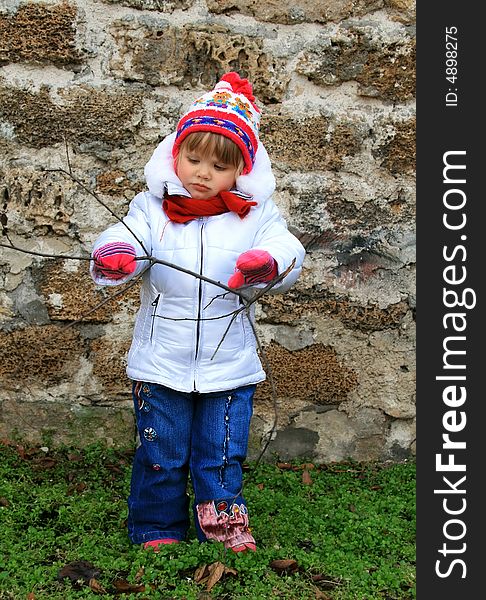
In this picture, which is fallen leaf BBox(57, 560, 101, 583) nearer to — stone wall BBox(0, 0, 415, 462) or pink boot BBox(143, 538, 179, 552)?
pink boot BBox(143, 538, 179, 552)

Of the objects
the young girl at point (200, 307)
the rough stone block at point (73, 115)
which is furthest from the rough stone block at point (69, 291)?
the young girl at point (200, 307)

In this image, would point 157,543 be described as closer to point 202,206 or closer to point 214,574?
point 214,574

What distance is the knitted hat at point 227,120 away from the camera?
275 cm

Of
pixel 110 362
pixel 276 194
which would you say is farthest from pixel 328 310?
pixel 110 362

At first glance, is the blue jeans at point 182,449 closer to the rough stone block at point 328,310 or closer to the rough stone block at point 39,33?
the rough stone block at point 328,310

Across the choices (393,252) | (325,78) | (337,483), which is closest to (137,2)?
(325,78)

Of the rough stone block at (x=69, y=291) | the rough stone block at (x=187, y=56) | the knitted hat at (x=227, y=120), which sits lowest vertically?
the rough stone block at (x=69, y=291)

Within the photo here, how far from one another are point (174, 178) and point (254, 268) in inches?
16.8

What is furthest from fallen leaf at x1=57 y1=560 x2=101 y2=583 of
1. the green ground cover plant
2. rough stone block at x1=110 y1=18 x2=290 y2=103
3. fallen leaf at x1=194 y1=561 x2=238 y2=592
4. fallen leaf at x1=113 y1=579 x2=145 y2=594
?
rough stone block at x1=110 y1=18 x2=290 y2=103

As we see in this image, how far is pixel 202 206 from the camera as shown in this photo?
2803 millimetres

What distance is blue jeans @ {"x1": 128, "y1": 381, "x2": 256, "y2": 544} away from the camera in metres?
2.89

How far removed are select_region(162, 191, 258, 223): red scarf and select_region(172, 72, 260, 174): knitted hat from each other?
112 mm

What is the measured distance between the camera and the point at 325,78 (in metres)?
3.68

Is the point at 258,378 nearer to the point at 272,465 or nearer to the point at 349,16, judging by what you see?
the point at 272,465
